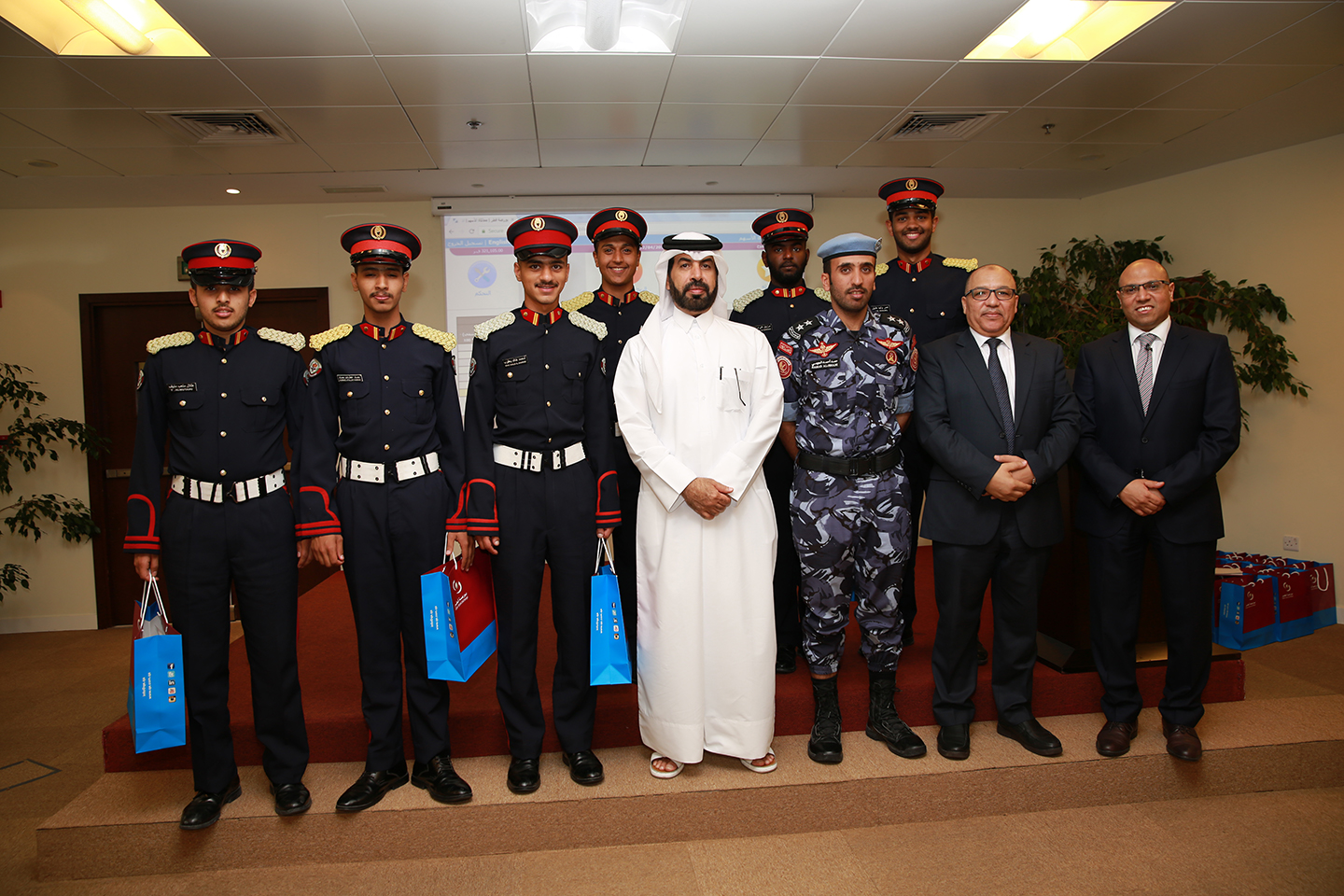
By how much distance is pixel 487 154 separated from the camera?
5.04 metres

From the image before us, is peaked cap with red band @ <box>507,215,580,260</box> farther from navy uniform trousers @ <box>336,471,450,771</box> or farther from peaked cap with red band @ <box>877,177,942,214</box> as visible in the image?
peaked cap with red band @ <box>877,177,942,214</box>

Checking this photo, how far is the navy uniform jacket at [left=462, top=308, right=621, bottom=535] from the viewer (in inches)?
103

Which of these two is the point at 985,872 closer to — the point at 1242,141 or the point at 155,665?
the point at 155,665

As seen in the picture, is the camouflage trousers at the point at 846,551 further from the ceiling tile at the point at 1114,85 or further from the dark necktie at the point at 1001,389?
the ceiling tile at the point at 1114,85

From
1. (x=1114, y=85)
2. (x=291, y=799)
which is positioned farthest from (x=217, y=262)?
(x=1114, y=85)

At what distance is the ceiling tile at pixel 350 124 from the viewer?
167 inches

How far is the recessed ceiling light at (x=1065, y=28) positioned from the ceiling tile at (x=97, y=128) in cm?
469

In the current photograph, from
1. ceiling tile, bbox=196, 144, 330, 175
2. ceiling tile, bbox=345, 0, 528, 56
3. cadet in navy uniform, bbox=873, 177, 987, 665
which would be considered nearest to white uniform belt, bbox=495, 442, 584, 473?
cadet in navy uniform, bbox=873, 177, 987, 665

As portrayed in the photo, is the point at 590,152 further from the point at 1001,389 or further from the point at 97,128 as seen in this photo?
the point at 1001,389

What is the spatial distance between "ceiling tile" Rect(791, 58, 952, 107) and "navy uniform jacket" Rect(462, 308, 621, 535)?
2329mm

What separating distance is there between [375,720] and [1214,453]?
315 centimetres

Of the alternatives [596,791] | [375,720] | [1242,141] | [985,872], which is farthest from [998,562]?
[1242,141]

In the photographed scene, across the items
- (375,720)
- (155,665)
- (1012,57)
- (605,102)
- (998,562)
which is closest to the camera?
(155,665)

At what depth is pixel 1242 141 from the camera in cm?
519
